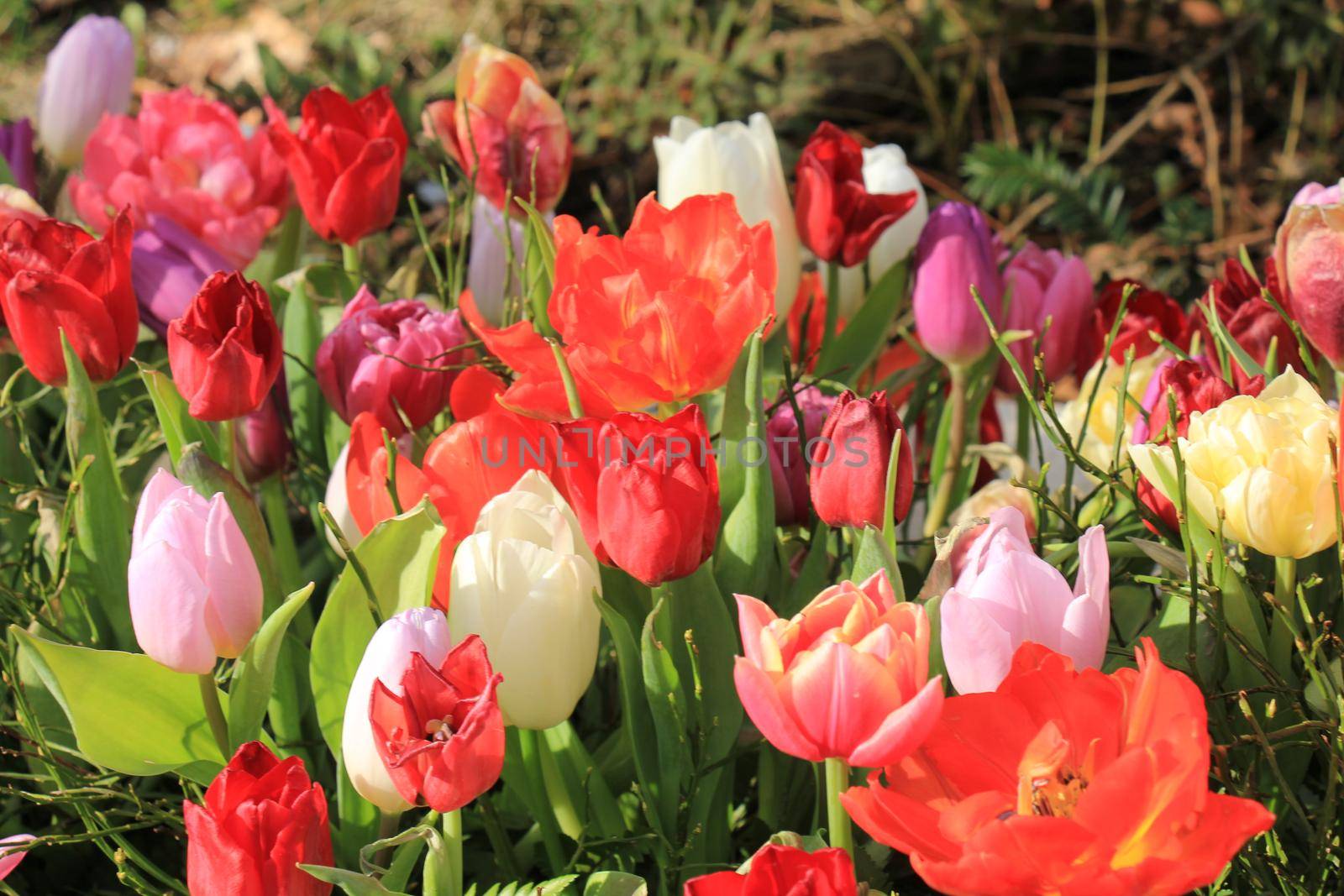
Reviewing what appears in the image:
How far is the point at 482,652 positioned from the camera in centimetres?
53

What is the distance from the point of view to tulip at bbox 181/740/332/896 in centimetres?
50

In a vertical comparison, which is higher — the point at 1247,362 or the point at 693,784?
the point at 1247,362

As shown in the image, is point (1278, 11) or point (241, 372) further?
point (1278, 11)

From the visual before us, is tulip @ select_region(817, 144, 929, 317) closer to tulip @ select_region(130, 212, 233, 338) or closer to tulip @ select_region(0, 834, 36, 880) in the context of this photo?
tulip @ select_region(130, 212, 233, 338)

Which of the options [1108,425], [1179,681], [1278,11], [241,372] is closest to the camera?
[1179,681]

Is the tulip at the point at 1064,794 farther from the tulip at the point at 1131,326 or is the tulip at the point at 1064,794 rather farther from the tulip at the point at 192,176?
the tulip at the point at 192,176

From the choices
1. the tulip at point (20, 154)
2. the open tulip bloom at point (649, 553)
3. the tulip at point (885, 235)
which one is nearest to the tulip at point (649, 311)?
the open tulip bloom at point (649, 553)

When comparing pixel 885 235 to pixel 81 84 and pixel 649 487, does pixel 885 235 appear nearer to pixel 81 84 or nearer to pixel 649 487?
pixel 649 487

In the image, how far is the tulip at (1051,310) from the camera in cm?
92

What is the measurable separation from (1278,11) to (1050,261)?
1.70 meters

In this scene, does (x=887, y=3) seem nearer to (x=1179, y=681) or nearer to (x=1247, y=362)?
(x=1247, y=362)

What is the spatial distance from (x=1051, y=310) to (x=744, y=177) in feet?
0.75

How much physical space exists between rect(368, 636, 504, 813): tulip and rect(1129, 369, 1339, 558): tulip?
30 centimetres

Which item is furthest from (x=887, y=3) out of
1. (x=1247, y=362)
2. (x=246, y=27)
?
(x=1247, y=362)
